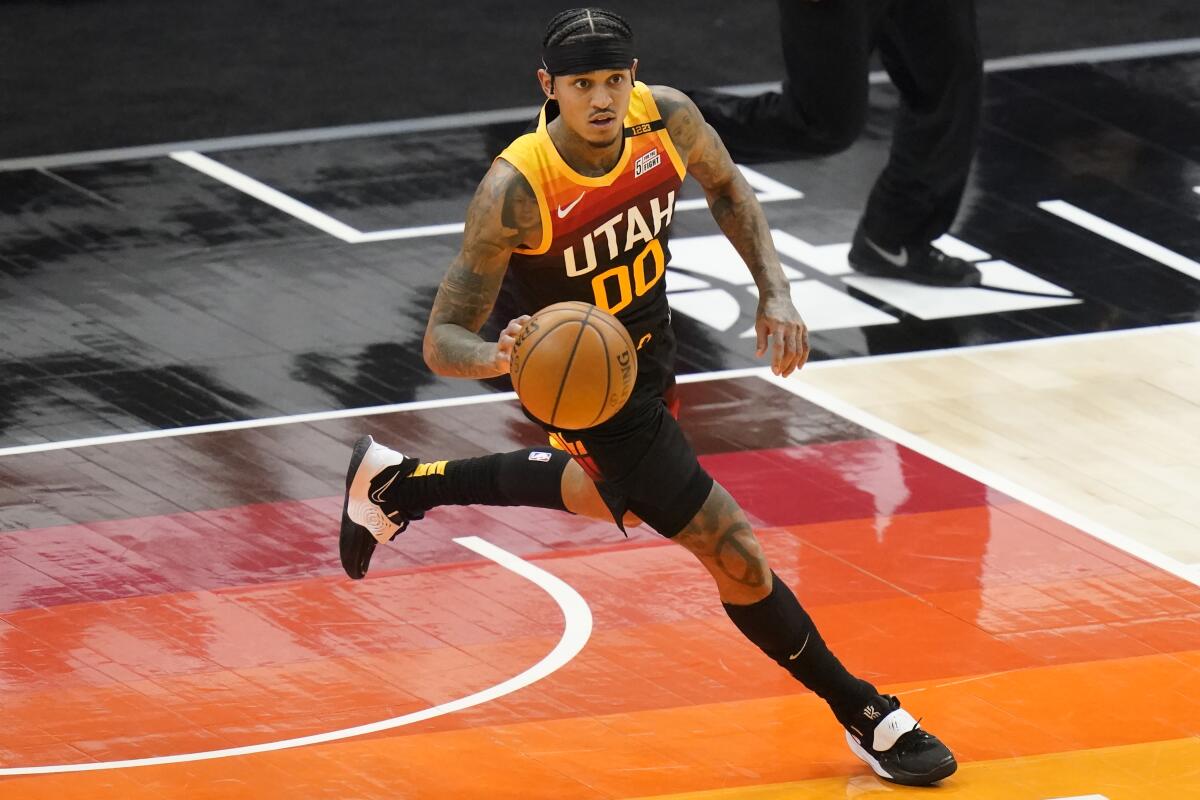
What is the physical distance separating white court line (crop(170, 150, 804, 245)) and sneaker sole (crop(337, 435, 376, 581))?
382 cm

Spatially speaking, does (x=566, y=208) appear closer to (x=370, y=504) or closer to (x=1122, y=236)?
(x=370, y=504)

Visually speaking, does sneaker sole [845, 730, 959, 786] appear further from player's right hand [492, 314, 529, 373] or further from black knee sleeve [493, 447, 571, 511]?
player's right hand [492, 314, 529, 373]

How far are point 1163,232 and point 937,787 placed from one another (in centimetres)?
547

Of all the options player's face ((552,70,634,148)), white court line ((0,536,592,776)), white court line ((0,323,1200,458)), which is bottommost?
white court line ((0,536,592,776))

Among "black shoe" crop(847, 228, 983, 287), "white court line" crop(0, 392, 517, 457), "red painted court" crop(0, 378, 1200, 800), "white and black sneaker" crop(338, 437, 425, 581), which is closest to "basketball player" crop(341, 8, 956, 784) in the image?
"red painted court" crop(0, 378, 1200, 800)

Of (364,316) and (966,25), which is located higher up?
(966,25)

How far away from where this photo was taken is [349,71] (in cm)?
1373

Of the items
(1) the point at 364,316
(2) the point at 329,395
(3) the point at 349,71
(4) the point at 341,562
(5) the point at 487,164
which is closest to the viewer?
(4) the point at 341,562

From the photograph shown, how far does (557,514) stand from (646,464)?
6.81ft

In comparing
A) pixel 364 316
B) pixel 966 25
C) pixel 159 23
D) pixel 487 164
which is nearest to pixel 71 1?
pixel 159 23

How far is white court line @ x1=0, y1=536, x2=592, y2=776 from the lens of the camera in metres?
6.50

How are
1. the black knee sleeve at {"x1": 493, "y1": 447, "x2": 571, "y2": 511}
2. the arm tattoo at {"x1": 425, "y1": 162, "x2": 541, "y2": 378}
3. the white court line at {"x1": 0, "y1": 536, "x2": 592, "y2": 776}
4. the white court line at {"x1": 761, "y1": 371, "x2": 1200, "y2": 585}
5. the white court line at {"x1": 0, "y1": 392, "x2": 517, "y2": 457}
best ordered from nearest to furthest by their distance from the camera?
the arm tattoo at {"x1": 425, "y1": 162, "x2": 541, "y2": 378} < the white court line at {"x1": 0, "y1": 536, "x2": 592, "y2": 776} < the black knee sleeve at {"x1": 493, "y1": 447, "x2": 571, "y2": 511} < the white court line at {"x1": 761, "y1": 371, "x2": 1200, "y2": 585} < the white court line at {"x1": 0, "y1": 392, "x2": 517, "y2": 457}

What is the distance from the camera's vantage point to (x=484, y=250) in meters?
6.22

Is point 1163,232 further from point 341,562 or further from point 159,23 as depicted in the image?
point 159,23
